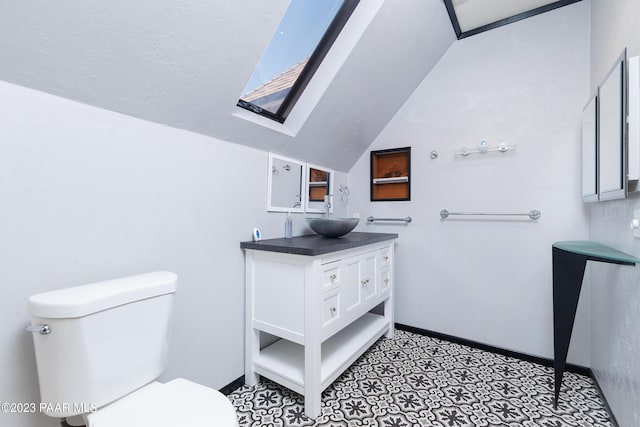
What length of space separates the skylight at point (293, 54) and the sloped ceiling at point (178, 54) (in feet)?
0.55

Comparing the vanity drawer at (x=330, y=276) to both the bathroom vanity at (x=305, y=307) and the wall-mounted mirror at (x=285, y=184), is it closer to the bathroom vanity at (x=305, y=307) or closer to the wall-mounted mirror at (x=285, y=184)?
the bathroom vanity at (x=305, y=307)

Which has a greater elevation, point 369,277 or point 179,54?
point 179,54

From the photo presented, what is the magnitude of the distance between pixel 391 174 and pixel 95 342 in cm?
234

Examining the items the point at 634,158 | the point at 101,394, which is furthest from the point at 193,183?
the point at 634,158

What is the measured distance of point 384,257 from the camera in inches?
88.0

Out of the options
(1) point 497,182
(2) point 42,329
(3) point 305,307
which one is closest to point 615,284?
(1) point 497,182

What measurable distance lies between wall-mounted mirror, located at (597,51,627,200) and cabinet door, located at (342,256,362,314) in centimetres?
130

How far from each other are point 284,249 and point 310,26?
1.36m

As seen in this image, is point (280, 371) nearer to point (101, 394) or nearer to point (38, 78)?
point (101, 394)

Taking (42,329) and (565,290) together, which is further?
(565,290)

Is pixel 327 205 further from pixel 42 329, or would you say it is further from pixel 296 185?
pixel 42 329

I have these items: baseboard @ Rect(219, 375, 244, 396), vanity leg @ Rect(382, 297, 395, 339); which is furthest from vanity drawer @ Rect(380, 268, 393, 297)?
baseboard @ Rect(219, 375, 244, 396)

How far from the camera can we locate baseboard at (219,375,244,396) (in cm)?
162

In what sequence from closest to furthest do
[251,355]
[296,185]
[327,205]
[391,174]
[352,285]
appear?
1. [251,355]
2. [352,285]
3. [296,185]
4. [327,205]
5. [391,174]
